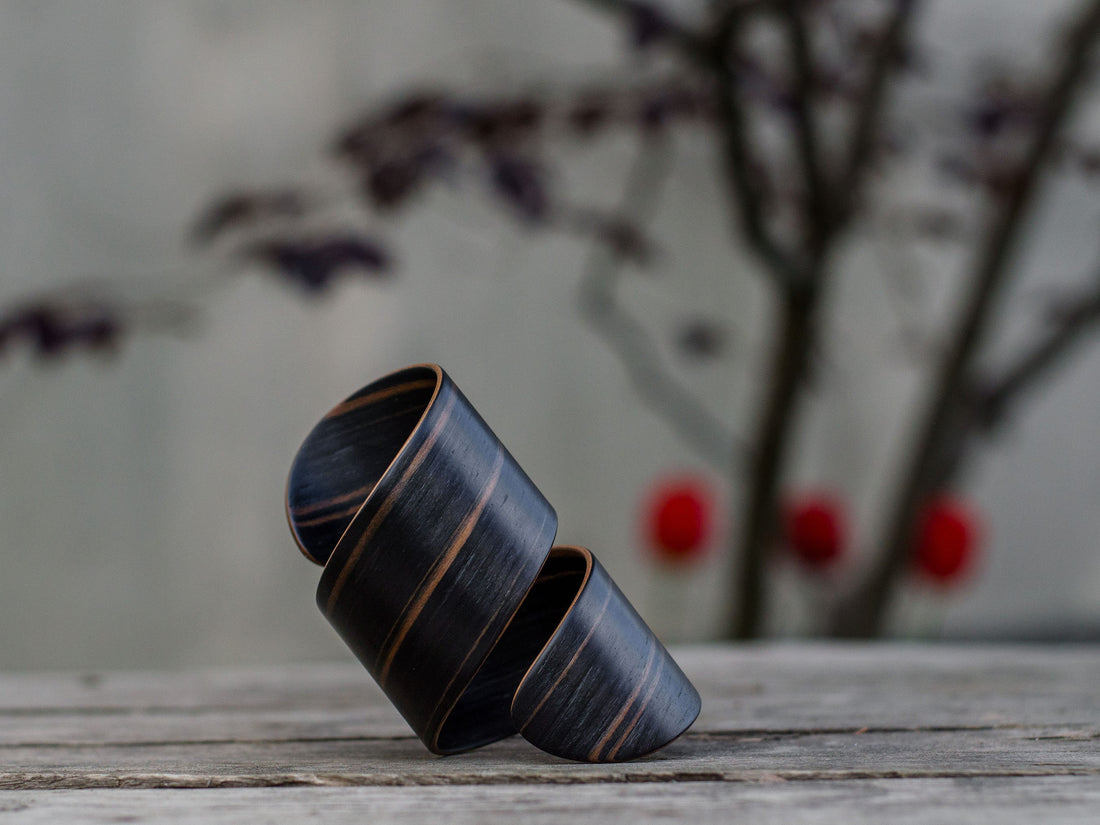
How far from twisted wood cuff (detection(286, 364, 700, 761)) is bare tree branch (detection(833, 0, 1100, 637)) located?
928mm

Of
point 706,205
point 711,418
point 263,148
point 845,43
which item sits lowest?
point 711,418

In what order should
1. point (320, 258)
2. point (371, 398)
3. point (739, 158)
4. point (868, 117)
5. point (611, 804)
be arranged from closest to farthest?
point (611, 804), point (371, 398), point (320, 258), point (739, 158), point (868, 117)

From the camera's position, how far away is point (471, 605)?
43 cm

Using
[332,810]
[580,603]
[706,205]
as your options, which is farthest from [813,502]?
[332,810]

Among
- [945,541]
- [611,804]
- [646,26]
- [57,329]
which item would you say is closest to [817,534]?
[945,541]

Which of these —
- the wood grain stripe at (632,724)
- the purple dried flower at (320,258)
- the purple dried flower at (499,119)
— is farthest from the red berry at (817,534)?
the wood grain stripe at (632,724)

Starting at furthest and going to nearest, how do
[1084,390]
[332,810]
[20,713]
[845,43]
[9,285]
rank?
[1084,390] → [9,285] → [845,43] → [20,713] → [332,810]

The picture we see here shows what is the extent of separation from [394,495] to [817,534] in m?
1.24

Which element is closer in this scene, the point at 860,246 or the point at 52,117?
the point at 52,117

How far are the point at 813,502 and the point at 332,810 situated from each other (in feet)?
4.30

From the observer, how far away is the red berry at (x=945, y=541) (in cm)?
148

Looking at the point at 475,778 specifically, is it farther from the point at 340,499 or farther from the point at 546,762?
the point at 340,499

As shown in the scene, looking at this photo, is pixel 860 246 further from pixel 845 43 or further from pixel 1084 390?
pixel 845 43

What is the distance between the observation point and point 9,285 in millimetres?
1947
